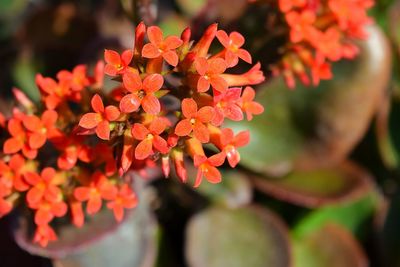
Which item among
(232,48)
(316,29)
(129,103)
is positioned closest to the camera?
(129,103)

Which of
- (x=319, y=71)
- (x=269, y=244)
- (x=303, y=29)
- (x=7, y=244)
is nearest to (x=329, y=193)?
(x=269, y=244)

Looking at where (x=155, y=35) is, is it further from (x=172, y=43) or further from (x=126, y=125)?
(x=126, y=125)

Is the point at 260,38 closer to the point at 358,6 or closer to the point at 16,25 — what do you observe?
the point at 358,6

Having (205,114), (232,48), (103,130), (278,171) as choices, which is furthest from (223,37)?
(278,171)

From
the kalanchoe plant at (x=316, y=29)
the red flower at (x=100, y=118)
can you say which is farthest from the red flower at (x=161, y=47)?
the kalanchoe plant at (x=316, y=29)

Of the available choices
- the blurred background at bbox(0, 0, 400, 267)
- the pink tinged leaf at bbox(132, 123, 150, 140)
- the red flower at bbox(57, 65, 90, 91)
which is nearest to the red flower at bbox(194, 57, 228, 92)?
the pink tinged leaf at bbox(132, 123, 150, 140)

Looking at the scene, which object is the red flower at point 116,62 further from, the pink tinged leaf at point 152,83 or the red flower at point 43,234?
the red flower at point 43,234
